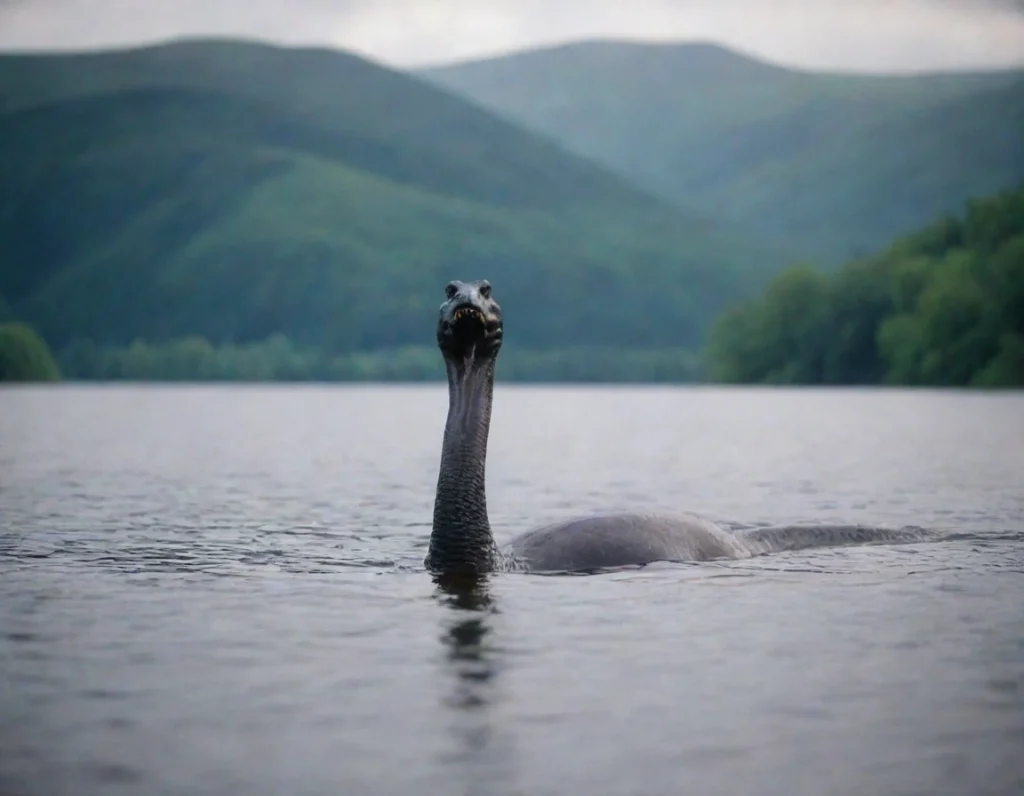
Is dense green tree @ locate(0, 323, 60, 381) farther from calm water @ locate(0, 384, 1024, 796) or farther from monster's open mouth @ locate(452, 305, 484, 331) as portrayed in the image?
monster's open mouth @ locate(452, 305, 484, 331)

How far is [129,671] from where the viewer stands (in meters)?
12.5

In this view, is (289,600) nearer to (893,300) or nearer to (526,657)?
(526,657)

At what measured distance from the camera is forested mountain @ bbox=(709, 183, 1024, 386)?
396 feet

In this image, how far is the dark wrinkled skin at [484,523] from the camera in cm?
1692

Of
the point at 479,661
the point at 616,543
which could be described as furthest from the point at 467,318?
the point at 479,661

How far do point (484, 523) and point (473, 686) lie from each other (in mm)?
5938

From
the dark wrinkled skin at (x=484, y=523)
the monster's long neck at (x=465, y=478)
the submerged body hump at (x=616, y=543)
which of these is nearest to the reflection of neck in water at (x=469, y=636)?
the monster's long neck at (x=465, y=478)

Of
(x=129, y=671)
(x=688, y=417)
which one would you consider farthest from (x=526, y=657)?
(x=688, y=417)

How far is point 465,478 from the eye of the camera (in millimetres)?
17391

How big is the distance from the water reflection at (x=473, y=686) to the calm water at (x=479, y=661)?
0.11 ft

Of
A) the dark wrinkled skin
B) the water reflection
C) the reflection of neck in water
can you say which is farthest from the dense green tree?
the water reflection

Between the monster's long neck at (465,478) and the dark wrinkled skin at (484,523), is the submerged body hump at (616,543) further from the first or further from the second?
the monster's long neck at (465,478)

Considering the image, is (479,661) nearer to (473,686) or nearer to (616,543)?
(473,686)

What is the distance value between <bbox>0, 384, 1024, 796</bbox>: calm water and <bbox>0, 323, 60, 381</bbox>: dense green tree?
142390mm
